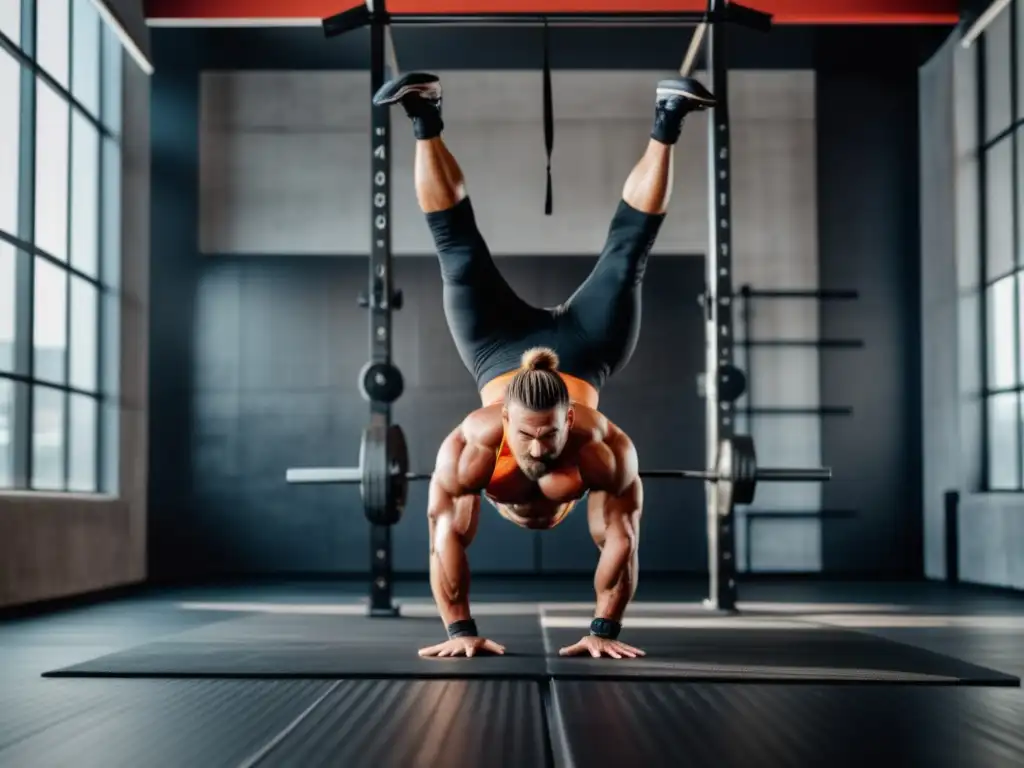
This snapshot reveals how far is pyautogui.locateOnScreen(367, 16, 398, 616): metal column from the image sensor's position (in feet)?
18.0

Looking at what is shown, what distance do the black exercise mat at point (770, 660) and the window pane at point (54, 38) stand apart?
4.60 metres

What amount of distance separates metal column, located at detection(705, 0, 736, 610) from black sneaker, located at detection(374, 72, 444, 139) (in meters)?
2.15

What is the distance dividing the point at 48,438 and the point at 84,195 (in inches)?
69.9

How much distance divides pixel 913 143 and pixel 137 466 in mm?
6556

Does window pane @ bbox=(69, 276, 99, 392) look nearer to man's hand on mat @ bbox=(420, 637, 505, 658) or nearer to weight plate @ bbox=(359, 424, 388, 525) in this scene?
weight plate @ bbox=(359, 424, 388, 525)

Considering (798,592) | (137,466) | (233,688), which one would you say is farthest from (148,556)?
(233,688)

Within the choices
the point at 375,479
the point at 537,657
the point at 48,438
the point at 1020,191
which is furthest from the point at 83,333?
the point at 1020,191

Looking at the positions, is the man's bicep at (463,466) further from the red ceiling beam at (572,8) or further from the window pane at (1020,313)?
the window pane at (1020,313)

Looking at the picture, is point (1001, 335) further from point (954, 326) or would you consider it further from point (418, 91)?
point (418, 91)

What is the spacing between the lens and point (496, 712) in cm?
262

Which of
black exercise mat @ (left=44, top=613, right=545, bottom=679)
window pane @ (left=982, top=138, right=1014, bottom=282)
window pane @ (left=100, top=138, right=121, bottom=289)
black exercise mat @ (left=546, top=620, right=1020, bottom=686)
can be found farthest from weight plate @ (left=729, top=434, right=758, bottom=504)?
window pane @ (left=100, top=138, right=121, bottom=289)

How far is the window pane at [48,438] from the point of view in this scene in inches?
258

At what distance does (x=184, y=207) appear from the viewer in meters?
9.00

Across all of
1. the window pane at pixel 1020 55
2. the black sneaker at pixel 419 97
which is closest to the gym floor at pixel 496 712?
the black sneaker at pixel 419 97
